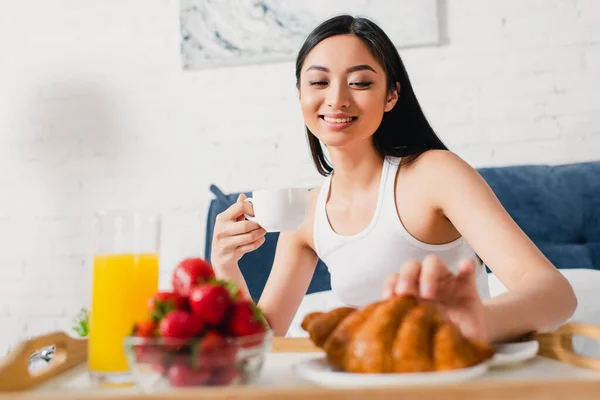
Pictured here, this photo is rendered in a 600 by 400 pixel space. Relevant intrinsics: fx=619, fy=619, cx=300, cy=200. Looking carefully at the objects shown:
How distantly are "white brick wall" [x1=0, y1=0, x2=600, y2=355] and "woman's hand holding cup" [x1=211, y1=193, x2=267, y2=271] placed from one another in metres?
1.12

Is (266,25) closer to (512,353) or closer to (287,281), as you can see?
(287,281)

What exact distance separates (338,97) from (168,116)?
136 cm

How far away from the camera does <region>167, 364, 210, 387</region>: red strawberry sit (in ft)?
1.89

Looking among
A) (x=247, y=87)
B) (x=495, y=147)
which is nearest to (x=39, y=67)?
(x=247, y=87)

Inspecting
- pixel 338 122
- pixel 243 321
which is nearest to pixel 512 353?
pixel 243 321

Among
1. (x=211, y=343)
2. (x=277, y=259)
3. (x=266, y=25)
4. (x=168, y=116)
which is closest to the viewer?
(x=211, y=343)

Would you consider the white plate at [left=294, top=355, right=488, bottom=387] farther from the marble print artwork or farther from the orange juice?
the marble print artwork

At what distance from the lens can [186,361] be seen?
58cm

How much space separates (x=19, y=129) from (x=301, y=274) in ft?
5.48

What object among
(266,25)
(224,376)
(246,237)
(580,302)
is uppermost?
(266,25)

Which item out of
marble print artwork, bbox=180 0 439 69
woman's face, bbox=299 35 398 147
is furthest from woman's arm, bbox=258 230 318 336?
marble print artwork, bbox=180 0 439 69

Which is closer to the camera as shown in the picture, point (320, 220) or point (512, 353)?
point (512, 353)

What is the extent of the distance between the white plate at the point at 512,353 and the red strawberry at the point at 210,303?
302 mm

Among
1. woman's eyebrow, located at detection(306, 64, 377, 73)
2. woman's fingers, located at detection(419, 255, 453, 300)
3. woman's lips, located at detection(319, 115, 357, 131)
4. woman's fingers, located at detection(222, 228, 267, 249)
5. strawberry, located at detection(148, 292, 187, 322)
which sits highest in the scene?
woman's eyebrow, located at detection(306, 64, 377, 73)
